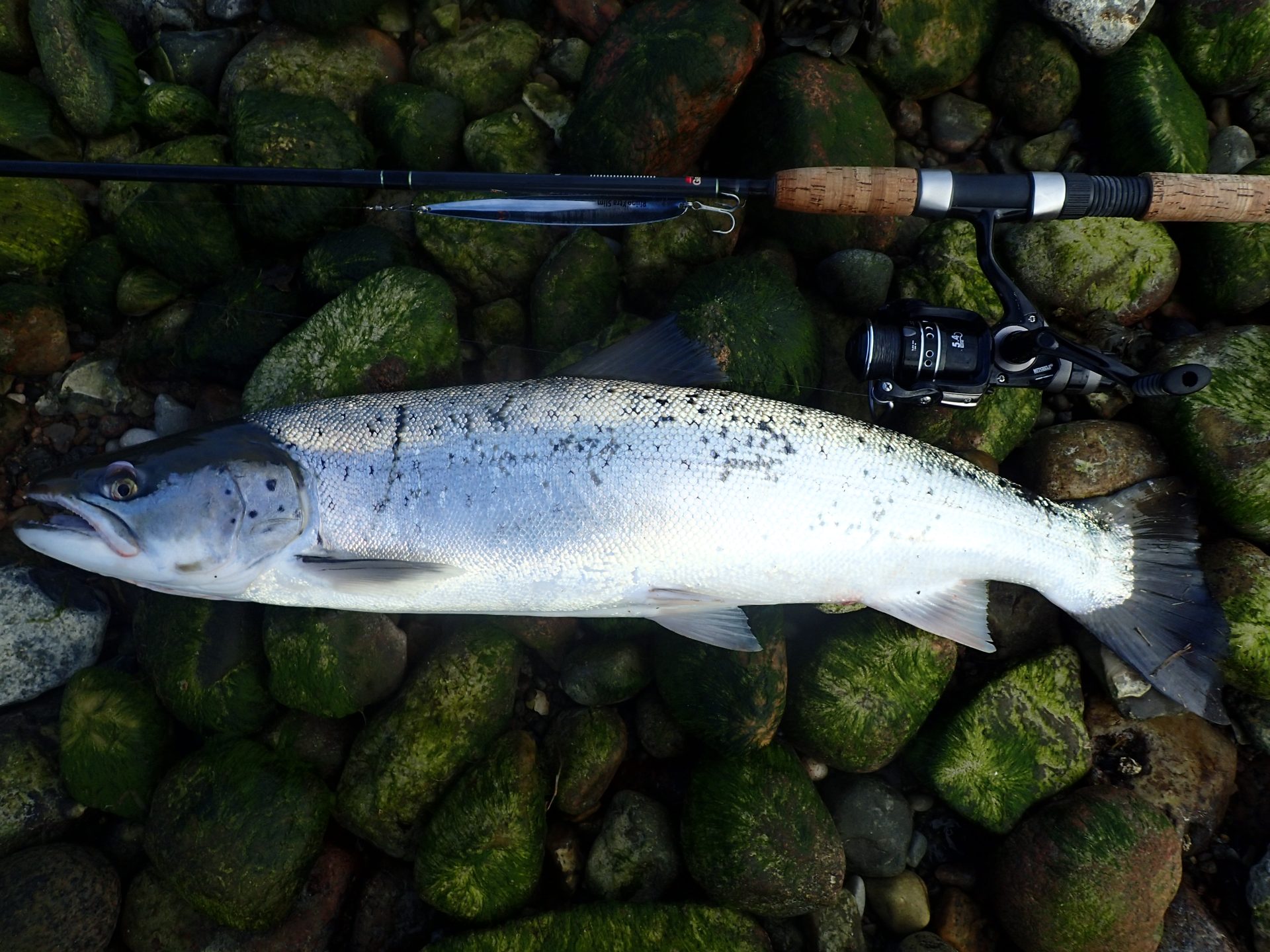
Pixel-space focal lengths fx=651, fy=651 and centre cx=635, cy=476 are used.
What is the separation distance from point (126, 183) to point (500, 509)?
284cm

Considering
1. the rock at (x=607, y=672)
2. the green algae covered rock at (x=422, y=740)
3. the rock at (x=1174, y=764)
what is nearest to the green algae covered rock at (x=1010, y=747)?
the rock at (x=1174, y=764)

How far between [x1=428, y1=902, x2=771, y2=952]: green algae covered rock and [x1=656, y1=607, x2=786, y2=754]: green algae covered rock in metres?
0.68

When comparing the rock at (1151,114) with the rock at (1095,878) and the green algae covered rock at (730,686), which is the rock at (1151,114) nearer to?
the green algae covered rock at (730,686)

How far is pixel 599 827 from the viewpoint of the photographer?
2980 millimetres

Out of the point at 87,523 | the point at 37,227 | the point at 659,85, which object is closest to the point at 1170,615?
the point at 659,85

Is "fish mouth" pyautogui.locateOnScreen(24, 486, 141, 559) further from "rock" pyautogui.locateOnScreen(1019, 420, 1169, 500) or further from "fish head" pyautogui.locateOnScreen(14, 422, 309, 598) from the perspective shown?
"rock" pyautogui.locateOnScreen(1019, 420, 1169, 500)

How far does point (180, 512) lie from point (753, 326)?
239cm

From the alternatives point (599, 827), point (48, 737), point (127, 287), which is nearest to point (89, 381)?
point (127, 287)

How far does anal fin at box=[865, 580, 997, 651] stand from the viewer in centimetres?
270

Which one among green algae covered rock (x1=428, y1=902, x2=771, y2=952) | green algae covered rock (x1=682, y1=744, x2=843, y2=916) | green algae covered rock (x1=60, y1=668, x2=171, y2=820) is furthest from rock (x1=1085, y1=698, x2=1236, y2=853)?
green algae covered rock (x1=60, y1=668, x2=171, y2=820)

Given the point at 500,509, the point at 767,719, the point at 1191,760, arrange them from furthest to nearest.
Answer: the point at 1191,760, the point at 767,719, the point at 500,509

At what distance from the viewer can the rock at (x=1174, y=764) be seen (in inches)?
115

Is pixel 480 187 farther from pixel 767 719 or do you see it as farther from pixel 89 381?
pixel 767 719

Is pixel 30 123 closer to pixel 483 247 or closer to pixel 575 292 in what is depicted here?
pixel 483 247
